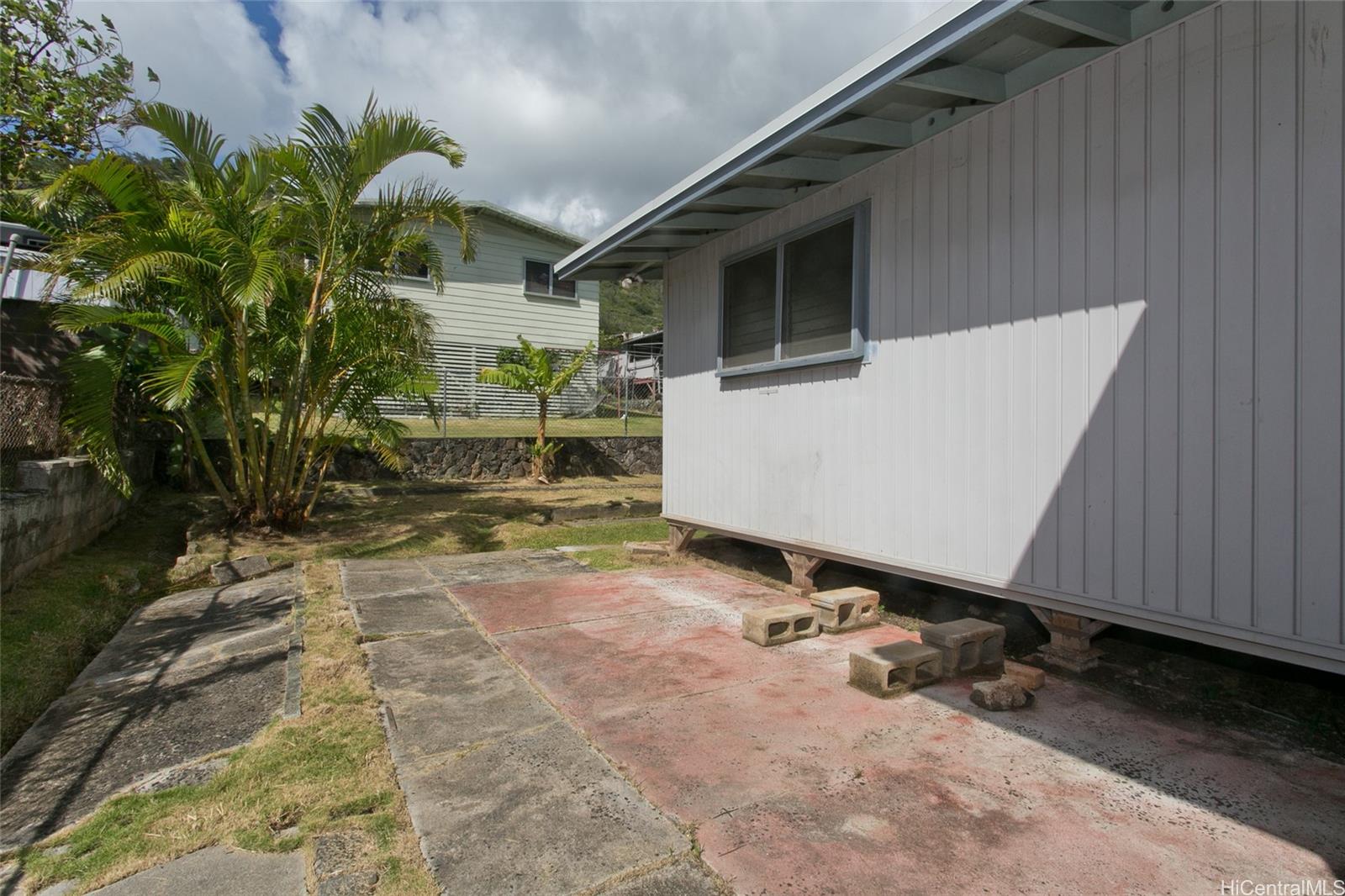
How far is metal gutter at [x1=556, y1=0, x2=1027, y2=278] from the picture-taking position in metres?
2.96

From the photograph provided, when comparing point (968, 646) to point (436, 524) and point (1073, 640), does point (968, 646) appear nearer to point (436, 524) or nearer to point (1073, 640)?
point (1073, 640)

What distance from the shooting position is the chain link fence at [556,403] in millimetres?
14297

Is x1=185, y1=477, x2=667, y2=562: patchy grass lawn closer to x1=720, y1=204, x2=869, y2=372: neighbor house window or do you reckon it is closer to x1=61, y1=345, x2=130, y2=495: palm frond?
x1=61, y1=345, x2=130, y2=495: palm frond

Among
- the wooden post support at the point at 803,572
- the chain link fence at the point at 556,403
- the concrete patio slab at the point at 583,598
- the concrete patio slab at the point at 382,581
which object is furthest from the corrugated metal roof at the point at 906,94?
the chain link fence at the point at 556,403

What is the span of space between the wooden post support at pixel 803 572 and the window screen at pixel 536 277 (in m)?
14.1

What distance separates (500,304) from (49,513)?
12410 mm

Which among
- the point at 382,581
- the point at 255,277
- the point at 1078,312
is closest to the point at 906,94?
the point at 1078,312

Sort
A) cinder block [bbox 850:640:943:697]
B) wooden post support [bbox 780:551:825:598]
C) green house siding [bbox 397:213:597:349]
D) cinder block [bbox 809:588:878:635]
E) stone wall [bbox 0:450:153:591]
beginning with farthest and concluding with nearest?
green house siding [bbox 397:213:597:349] < wooden post support [bbox 780:551:825:598] < stone wall [bbox 0:450:153:591] < cinder block [bbox 809:588:878:635] < cinder block [bbox 850:640:943:697]

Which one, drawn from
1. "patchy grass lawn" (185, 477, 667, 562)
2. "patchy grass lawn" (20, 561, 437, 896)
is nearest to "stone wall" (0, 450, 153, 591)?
"patchy grass lawn" (185, 477, 667, 562)

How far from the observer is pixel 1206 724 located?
2.91m

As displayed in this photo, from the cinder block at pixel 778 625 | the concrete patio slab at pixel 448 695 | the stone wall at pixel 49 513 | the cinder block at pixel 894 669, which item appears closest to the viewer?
the concrete patio slab at pixel 448 695

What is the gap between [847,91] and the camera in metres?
3.57

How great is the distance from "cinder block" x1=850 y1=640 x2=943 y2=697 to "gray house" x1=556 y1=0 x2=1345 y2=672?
27.1 inches

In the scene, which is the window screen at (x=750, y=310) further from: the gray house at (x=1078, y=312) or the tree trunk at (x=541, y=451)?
the tree trunk at (x=541, y=451)
